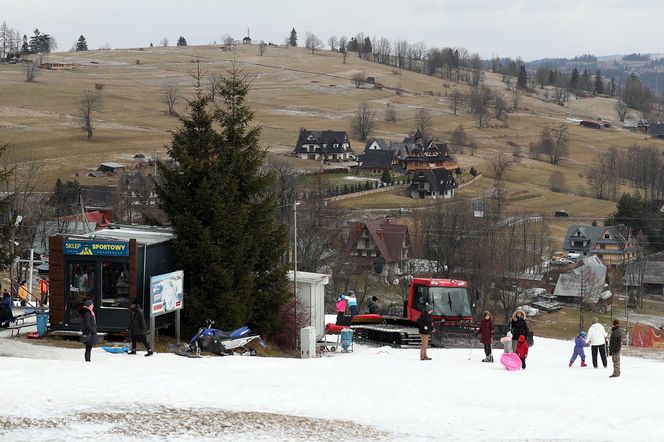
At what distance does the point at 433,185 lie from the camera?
13338 centimetres

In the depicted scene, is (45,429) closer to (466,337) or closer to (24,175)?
(466,337)

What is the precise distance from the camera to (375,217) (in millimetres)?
111375

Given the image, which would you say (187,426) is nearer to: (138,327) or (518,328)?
(138,327)

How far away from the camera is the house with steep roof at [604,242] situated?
10919cm

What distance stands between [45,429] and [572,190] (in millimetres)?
138999

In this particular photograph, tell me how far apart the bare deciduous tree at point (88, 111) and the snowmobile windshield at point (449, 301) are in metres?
127

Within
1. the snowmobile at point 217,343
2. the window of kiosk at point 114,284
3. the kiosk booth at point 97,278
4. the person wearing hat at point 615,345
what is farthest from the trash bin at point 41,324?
the person wearing hat at point 615,345

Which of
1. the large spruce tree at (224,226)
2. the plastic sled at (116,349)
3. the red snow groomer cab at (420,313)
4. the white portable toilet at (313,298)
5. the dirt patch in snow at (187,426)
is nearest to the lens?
the dirt patch in snow at (187,426)

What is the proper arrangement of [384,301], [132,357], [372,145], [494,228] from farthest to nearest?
→ [372,145] → [494,228] → [384,301] → [132,357]

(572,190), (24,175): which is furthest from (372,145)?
(24,175)

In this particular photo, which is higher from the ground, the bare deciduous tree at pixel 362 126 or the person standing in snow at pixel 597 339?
the bare deciduous tree at pixel 362 126

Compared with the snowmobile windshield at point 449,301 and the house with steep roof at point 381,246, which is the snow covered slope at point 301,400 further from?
the house with steep roof at point 381,246

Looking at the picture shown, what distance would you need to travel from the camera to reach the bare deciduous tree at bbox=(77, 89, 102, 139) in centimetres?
15800

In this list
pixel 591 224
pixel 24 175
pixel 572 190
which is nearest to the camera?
pixel 24 175
